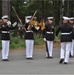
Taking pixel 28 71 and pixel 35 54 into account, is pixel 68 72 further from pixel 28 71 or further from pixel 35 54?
pixel 35 54

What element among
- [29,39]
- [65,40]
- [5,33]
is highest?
[5,33]

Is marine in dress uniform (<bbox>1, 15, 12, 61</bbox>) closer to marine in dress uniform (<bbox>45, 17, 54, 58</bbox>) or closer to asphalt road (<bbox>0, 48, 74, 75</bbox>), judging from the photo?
asphalt road (<bbox>0, 48, 74, 75</bbox>)

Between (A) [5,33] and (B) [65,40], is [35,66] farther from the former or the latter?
(A) [5,33]

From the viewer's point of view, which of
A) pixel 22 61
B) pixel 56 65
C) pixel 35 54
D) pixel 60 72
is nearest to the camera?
pixel 60 72

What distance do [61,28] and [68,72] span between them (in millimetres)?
2540

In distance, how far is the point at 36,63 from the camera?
13141 mm

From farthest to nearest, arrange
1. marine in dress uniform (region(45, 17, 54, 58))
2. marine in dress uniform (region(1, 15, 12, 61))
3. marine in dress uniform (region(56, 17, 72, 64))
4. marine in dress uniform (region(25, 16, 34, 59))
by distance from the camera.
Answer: marine in dress uniform (region(45, 17, 54, 58))
marine in dress uniform (region(25, 16, 34, 59))
marine in dress uniform (region(1, 15, 12, 61))
marine in dress uniform (region(56, 17, 72, 64))

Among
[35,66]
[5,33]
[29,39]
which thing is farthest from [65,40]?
[5,33]

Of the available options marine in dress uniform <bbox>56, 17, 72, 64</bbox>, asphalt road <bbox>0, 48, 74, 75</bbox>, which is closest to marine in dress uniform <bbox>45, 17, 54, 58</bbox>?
asphalt road <bbox>0, 48, 74, 75</bbox>

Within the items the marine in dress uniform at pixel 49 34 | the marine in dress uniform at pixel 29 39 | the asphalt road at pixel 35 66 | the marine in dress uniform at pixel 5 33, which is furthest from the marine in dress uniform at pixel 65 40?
the marine in dress uniform at pixel 5 33

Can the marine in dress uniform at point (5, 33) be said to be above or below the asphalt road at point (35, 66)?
above

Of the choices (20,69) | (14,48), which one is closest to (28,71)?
(20,69)

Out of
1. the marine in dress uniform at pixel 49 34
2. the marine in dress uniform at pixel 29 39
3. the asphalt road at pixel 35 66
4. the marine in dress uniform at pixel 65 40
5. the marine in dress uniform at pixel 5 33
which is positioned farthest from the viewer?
the marine in dress uniform at pixel 49 34

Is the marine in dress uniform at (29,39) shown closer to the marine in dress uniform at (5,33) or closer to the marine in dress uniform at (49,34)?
the marine in dress uniform at (49,34)
